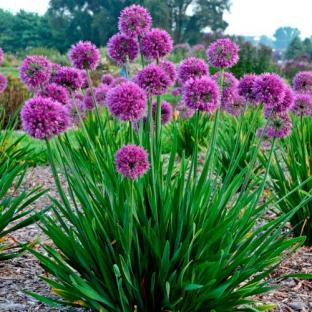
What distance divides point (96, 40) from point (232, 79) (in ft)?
159

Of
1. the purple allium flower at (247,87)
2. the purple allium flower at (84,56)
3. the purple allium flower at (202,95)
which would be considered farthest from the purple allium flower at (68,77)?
the purple allium flower at (247,87)

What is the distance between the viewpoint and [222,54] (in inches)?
104

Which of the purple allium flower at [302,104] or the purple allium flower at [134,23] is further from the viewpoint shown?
the purple allium flower at [302,104]

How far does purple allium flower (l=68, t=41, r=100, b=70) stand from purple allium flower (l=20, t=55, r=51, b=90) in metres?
0.15

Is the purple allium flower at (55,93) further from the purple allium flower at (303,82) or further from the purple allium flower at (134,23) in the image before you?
the purple allium flower at (303,82)

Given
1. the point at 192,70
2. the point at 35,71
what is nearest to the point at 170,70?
the point at 192,70

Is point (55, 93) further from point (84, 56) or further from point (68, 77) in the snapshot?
point (84, 56)

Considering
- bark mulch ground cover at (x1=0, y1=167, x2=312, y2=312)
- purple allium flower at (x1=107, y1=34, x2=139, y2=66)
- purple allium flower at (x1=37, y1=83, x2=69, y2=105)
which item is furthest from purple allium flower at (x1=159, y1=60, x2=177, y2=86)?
bark mulch ground cover at (x1=0, y1=167, x2=312, y2=312)

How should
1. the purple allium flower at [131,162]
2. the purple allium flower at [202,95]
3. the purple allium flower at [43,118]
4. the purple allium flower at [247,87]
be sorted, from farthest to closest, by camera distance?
1. the purple allium flower at [247,87]
2. the purple allium flower at [202,95]
3. the purple allium flower at [43,118]
4. the purple allium flower at [131,162]

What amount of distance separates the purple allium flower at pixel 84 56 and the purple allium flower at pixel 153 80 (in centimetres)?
35

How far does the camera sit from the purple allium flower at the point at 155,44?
2494 millimetres

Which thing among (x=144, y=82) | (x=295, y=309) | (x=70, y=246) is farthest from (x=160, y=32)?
(x=295, y=309)

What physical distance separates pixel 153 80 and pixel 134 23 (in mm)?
388

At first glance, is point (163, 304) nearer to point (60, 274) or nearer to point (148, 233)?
point (148, 233)
